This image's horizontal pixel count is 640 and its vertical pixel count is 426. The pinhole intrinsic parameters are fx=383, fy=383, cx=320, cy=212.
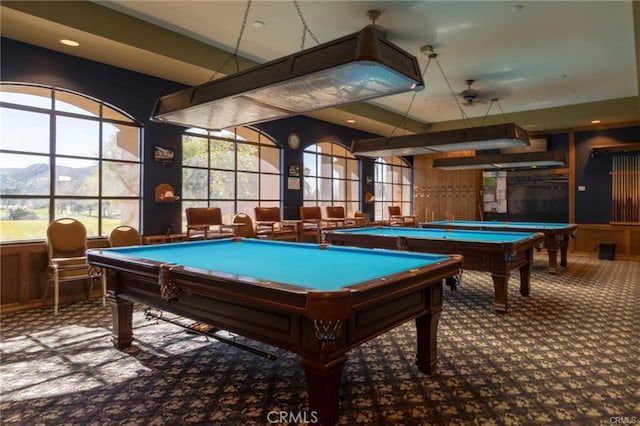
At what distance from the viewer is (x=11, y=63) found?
423 centimetres

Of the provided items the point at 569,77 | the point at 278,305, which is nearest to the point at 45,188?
the point at 278,305

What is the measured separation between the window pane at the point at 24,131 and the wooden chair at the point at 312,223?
13.6ft

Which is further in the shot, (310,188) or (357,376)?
(310,188)

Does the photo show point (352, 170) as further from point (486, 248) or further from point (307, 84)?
point (307, 84)

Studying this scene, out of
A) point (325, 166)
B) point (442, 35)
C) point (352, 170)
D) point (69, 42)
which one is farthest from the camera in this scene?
point (352, 170)

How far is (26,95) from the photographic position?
14.8 ft

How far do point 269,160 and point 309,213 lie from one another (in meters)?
1.30

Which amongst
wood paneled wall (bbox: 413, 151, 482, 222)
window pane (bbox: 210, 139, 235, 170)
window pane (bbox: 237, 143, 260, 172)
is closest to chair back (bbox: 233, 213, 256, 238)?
window pane (bbox: 210, 139, 235, 170)

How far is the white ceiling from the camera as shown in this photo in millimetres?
4098

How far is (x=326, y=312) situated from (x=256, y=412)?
93 cm

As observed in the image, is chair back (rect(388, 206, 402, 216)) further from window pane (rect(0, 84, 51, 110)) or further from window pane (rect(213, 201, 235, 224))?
window pane (rect(0, 84, 51, 110))

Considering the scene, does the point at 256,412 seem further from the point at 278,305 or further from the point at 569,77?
the point at 569,77

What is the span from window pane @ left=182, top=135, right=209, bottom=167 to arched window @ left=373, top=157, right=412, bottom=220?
500 centimetres

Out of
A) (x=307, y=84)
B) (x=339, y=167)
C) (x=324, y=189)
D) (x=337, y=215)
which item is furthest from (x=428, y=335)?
(x=339, y=167)
